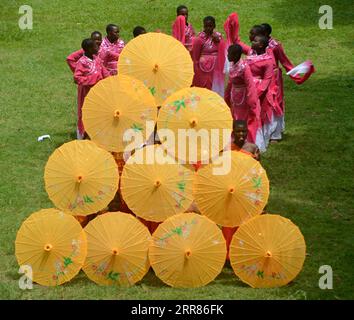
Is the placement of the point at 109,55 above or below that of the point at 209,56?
above

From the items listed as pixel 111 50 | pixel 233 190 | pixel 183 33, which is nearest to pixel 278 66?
pixel 183 33

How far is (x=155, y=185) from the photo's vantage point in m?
9.14

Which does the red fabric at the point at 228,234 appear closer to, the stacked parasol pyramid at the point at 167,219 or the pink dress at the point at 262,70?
the stacked parasol pyramid at the point at 167,219

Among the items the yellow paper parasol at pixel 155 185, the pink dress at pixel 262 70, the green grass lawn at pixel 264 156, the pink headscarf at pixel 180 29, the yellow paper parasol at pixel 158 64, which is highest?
the yellow paper parasol at pixel 158 64

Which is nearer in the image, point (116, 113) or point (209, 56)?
point (116, 113)

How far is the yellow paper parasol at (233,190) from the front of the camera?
910 centimetres

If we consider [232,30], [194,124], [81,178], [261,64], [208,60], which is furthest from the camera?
[232,30]

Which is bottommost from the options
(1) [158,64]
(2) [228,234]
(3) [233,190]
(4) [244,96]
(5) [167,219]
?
(2) [228,234]

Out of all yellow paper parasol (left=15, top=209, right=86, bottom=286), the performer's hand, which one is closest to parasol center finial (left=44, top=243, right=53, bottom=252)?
yellow paper parasol (left=15, top=209, right=86, bottom=286)

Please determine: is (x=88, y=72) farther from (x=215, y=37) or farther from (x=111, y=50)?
(x=215, y=37)

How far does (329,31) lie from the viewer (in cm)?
2142

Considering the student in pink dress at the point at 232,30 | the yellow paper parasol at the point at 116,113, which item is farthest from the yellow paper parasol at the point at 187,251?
the student in pink dress at the point at 232,30

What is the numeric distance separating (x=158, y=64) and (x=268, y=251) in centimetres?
251

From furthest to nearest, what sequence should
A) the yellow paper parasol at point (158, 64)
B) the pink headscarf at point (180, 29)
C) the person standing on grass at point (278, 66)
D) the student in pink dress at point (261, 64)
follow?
the pink headscarf at point (180, 29) → the person standing on grass at point (278, 66) → the student in pink dress at point (261, 64) → the yellow paper parasol at point (158, 64)
